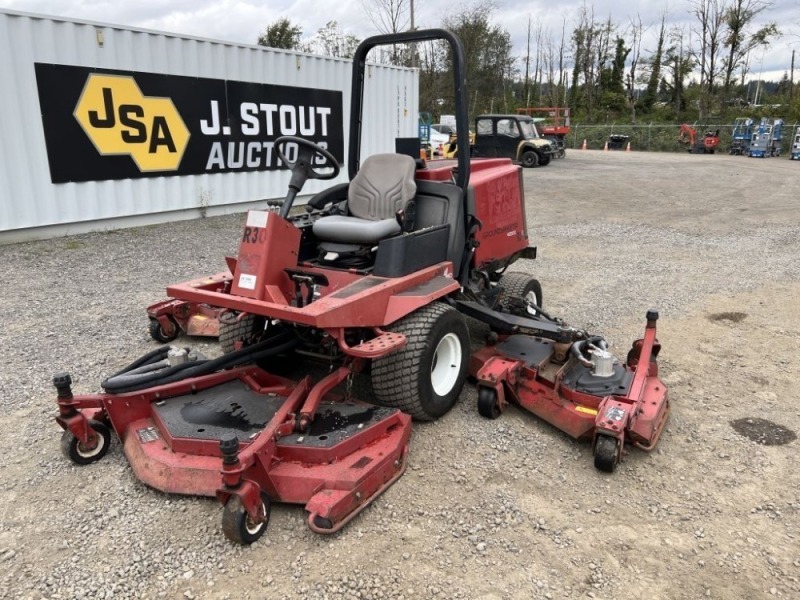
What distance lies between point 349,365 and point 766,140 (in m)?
26.2

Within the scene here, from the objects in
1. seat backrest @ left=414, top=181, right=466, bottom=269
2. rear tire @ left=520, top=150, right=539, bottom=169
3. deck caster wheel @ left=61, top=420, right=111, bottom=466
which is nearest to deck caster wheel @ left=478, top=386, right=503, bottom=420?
seat backrest @ left=414, top=181, right=466, bottom=269

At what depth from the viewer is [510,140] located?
19.7 m

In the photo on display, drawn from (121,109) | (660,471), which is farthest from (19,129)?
(660,471)

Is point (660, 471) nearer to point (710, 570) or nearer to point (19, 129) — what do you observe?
Answer: point (710, 570)

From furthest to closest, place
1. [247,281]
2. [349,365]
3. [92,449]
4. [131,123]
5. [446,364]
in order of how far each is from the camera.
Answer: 1. [131,123]
2. [446,364]
3. [349,365]
4. [247,281]
5. [92,449]

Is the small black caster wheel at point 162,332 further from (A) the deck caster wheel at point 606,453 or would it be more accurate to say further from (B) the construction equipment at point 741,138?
(B) the construction equipment at point 741,138

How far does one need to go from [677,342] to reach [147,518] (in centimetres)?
411

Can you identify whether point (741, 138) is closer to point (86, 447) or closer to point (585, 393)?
point (585, 393)

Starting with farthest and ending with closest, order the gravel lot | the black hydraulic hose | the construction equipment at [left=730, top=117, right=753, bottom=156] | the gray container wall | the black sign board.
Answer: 1. the construction equipment at [left=730, top=117, right=753, bottom=156]
2. the black sign board
3. the gray container wall
4. the black hydraulic hose
5. the gravel lot

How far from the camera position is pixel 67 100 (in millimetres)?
8031

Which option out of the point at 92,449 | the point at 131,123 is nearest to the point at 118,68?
the point at 131,123

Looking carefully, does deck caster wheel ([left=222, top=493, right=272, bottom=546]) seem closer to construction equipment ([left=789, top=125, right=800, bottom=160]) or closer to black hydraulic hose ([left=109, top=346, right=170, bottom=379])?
black hydraulic hose ([left=109, top=346, right=170, bottom=379])

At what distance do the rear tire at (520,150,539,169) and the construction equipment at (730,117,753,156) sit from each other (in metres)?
11.0

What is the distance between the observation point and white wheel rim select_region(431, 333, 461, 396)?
3.68 metres
